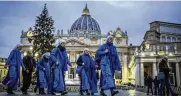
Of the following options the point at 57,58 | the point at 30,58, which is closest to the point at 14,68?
the point at 30,58

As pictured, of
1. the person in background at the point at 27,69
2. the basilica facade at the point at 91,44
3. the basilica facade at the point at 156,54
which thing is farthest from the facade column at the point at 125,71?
the person in background at the point at 27,69

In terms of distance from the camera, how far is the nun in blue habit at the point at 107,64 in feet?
30.3

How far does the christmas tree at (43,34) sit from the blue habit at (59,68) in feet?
77.3

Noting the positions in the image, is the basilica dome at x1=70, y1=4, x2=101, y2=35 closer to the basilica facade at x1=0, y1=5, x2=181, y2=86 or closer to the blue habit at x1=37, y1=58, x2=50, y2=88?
the basilica facade at x1=0, y1=5, x2=181, y2=86

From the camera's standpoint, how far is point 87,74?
11.5 metres

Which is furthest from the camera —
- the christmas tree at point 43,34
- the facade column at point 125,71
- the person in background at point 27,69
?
the facade column at point 125,71

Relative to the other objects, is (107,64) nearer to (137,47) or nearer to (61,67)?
(61,67)

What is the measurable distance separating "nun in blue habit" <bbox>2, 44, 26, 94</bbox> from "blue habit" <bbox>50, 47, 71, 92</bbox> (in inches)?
68.3

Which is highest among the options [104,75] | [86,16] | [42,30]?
[86,16]

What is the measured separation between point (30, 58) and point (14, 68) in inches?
42.3

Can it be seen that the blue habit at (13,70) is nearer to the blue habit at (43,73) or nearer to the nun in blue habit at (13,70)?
the nun in blue habit at (13,70)

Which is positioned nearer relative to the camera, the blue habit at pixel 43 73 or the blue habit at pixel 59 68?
the blue habit at pixel 59 68

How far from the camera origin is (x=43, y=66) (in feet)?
37.4

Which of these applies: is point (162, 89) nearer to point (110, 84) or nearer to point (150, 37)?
point (110, 84)
